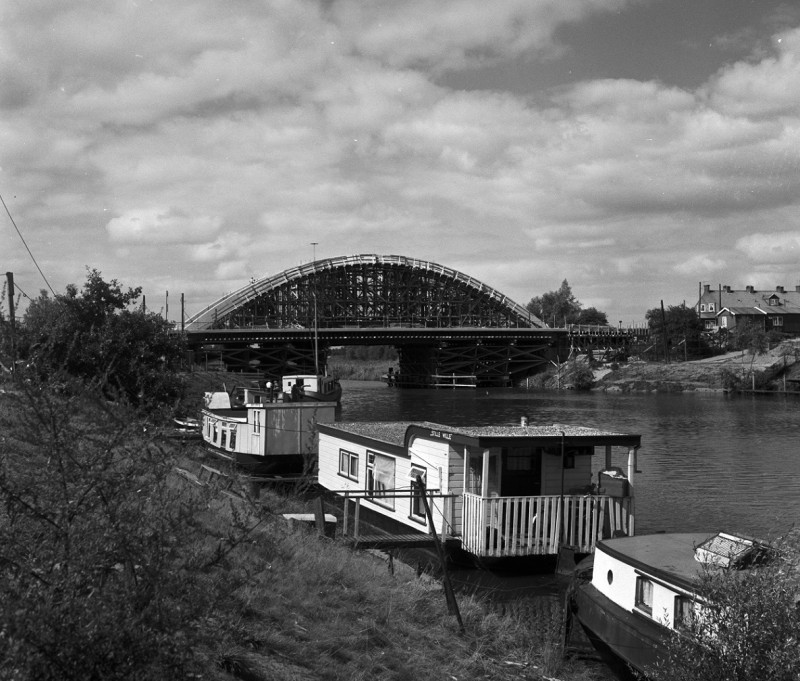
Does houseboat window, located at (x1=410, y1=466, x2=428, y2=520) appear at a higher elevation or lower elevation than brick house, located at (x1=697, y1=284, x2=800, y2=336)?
lower

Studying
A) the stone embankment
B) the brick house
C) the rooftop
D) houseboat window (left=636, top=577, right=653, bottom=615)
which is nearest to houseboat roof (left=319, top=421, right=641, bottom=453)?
the rooftop

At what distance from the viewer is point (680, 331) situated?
4562 inches

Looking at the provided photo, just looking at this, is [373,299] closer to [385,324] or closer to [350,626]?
[385,324]

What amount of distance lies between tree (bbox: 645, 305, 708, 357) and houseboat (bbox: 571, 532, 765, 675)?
10245 cm

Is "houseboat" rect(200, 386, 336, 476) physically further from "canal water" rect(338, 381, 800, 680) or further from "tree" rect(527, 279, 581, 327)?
"tree" rect(527, 279, 581, 327)

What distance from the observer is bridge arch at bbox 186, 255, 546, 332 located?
126 metres

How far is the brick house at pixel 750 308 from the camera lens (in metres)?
128

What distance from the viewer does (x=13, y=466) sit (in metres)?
5.96

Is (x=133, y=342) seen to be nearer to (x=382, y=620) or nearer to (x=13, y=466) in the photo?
(x=382, y=620)

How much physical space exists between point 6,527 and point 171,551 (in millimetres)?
1105

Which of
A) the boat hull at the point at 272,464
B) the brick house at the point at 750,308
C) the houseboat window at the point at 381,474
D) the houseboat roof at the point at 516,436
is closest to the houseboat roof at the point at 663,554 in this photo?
the houseboat roof at the point at 516,436

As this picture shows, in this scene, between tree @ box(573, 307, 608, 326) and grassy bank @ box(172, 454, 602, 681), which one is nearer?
grassy bank @ box(172, 454, 602, 681)

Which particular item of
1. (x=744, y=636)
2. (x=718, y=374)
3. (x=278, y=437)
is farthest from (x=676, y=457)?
(x=718, y=374)

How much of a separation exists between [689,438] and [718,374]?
50695 millimetres
